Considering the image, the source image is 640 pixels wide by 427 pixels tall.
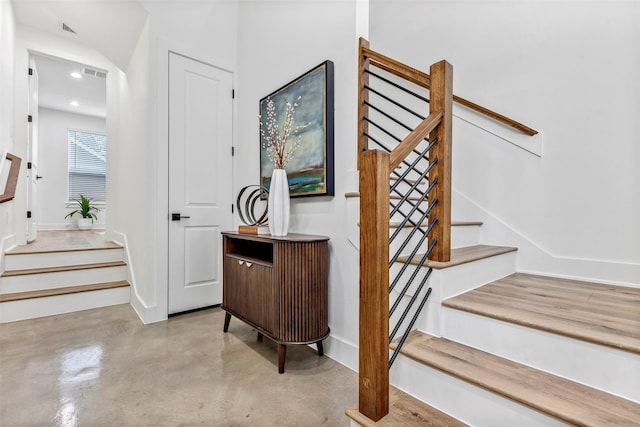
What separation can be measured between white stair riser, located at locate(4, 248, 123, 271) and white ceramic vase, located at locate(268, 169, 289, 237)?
103 inches

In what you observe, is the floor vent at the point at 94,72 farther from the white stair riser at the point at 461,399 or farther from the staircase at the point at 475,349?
the white stair riser at the point at 461,399

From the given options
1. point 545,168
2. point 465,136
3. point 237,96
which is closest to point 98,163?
point 237,96

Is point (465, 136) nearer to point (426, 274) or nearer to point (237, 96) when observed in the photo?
point (426, 274)

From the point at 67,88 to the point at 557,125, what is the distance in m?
7.43

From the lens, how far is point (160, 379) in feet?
5.72

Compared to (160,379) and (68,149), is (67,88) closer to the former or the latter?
(68,149)

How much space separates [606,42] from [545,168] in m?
0.80

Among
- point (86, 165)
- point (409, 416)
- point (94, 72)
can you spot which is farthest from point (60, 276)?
point (86, 165)

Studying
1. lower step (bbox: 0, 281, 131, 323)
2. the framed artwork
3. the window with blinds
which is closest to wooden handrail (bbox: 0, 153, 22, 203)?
lower step (bbox: 0, 281, 131, 323)

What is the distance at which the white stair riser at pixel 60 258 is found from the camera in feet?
9.78

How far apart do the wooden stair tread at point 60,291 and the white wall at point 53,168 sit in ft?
15.0

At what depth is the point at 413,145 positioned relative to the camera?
122 cm

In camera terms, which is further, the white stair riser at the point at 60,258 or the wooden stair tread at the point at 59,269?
the white stair riser at the point at 60,258

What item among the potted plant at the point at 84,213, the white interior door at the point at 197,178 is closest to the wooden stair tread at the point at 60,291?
the white interior door at the point at 197,178
